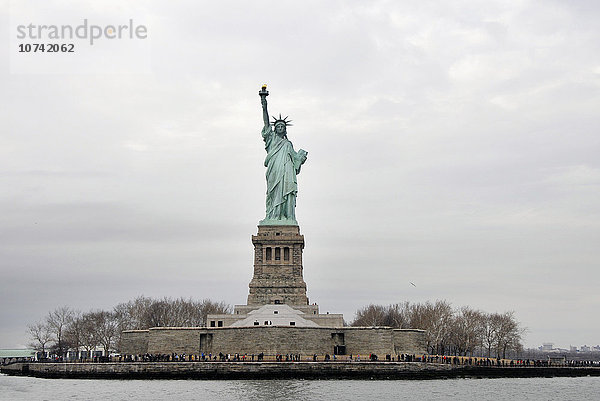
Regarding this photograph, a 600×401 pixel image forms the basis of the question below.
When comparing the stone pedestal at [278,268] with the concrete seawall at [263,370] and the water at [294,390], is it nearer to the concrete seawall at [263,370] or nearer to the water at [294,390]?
the concrete seawall at [263,370]

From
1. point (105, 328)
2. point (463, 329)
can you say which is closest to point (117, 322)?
point (105, 328)

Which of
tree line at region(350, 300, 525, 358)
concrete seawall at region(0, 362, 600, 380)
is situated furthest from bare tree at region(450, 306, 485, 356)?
concrete seawall at region(0, 362, 600, 380)

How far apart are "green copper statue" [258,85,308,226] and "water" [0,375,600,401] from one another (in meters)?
20.2

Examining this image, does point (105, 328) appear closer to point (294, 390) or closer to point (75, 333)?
point (75, 333)

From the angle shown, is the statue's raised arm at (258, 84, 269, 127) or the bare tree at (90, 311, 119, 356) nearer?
the statue's raised arm at (258, 84, 269, 127)

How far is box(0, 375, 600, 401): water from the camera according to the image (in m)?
38.6

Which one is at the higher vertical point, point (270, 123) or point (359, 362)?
point (270, 123)

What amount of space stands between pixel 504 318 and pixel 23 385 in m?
50.1

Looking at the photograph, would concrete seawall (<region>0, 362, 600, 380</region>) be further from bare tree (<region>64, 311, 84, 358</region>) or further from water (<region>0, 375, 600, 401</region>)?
bare tree (<region>64, 311, 84, 358</region>)

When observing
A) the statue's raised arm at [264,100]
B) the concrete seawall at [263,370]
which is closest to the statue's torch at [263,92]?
the statue's raised arm at [264,100]

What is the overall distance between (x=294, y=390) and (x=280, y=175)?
27.8 meters

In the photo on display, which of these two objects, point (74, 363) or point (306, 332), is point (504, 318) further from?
point (74, 363)

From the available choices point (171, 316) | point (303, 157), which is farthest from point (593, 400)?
point (171, 316)

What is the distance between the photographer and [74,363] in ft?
174
